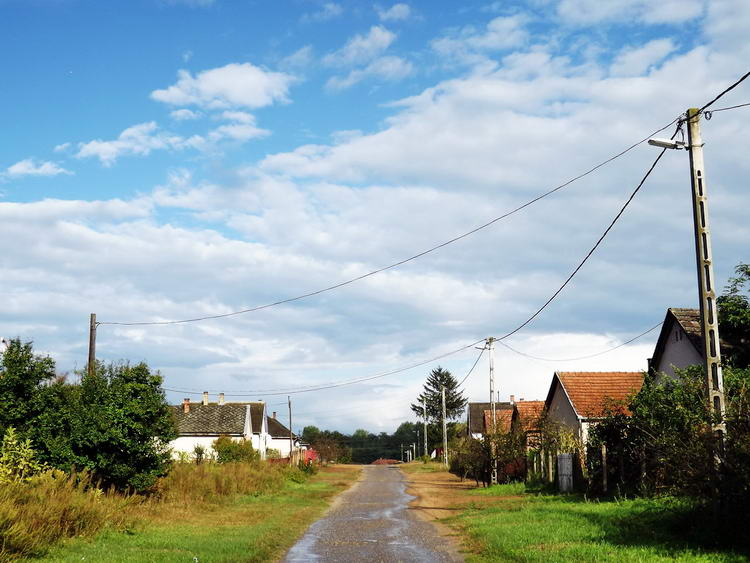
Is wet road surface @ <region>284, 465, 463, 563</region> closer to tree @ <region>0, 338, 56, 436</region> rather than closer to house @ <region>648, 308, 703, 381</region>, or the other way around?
tree @ <region>0, 338, 56, 436</region>

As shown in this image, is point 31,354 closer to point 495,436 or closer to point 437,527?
point 437,527

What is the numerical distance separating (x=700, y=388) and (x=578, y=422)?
21.0 meters

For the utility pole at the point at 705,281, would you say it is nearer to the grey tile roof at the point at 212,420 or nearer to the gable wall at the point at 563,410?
the gable wall at the point at 563,410

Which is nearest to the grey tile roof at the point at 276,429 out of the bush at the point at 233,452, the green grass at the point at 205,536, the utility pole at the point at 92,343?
the bush at the point at 233,452

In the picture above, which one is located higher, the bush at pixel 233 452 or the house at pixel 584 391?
the house at pixel 584 391

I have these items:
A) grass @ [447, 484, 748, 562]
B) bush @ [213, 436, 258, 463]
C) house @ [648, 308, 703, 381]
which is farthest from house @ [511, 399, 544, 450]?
bush @ [213, 436, 258, 463]

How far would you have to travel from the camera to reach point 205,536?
16938 mm

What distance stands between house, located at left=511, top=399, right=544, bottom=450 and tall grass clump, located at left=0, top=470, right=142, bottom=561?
68.3 ft

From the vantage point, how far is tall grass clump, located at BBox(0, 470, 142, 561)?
40.5 ft

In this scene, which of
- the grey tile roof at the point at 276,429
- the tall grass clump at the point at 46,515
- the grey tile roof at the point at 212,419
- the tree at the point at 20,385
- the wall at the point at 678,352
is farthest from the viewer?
the grey tile roof at the point at 276,429

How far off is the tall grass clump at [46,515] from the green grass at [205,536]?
0.38 metres

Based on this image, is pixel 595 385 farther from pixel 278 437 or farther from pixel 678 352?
pixel 278 437

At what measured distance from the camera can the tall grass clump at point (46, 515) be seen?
12336 millimetres

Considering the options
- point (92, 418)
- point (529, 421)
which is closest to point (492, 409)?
point (529, 421)
